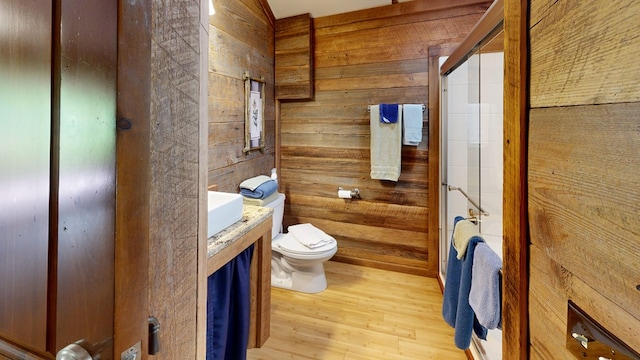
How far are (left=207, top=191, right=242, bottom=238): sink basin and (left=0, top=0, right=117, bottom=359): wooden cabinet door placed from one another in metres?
0.82

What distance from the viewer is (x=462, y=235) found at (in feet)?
4.85

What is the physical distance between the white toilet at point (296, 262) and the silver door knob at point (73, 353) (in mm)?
1831

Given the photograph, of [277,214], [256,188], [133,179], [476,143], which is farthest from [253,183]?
[133,179]

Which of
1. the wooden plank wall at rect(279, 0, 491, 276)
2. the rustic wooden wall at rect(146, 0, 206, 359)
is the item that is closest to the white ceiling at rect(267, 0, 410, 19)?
the wooden plank wall at rect(279, 0, 491, 276)

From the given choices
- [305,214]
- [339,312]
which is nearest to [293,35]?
[305,214]

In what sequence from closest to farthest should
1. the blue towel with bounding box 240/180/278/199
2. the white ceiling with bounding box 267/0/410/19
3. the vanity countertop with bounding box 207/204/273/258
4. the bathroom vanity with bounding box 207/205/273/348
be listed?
the vanity countertop with bounding box 207/204/273/258
the bathroom vanity with bounding box 207/205/273/348
the blue towel with bounding box 240/180/278/199
the white ceiling with bounding box 267/0/410/19

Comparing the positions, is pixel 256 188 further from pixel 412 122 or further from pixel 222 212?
pixel 412 122

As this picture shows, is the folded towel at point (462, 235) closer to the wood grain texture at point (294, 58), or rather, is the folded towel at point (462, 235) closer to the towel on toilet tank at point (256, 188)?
the towel on toilet tank at point (256, 188)

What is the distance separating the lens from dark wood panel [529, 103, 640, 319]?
1.41ft

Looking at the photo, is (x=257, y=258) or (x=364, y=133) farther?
(x=364, y=133)

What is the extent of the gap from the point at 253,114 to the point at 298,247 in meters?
1.19

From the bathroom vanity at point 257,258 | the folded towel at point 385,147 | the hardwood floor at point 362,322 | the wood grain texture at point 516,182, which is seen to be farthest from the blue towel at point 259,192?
the wood grain texture at point 516,182

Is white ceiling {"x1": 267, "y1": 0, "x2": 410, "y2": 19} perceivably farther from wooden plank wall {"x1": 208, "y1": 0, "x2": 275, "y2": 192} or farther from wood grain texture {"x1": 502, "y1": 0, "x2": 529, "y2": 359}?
wood grain texture {"x1": 502, "y1": 0, "x2": 529, "y2": 359}

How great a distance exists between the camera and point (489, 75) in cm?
175
